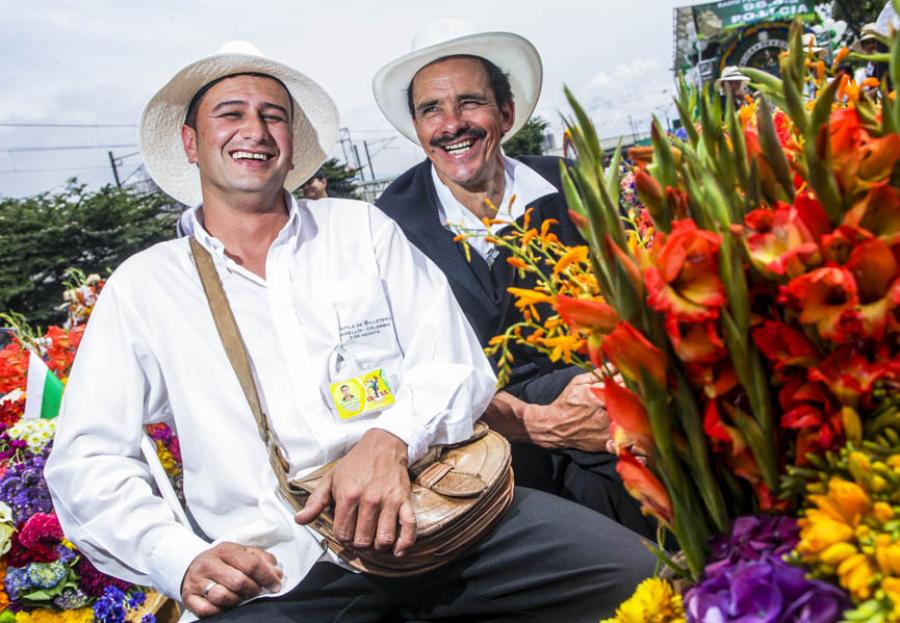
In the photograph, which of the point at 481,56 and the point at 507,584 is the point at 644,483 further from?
the point at 481,56

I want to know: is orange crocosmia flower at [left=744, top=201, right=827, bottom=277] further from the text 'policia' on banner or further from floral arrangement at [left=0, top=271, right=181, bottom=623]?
the text 'policia' on banner

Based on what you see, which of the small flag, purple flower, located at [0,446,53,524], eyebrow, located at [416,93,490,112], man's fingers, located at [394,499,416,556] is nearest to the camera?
man's fingers, located at [394,499,416,556]

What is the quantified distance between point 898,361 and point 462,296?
88.5 inches

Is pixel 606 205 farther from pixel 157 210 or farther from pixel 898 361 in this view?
pixel 157 210

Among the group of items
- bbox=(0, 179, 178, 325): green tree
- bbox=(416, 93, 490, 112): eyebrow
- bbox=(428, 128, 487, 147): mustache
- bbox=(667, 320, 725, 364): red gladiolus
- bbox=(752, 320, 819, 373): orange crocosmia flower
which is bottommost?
bbox=(752, 320, 819, 373): orange crocosmia flower

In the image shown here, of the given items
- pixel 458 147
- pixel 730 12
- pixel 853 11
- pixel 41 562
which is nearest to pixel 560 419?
pixel 458 147

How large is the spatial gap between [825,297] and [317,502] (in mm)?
1329

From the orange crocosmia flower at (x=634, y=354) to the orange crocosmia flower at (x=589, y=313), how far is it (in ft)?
0.05

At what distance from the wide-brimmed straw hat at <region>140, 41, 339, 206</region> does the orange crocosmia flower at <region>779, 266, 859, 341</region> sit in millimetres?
2259

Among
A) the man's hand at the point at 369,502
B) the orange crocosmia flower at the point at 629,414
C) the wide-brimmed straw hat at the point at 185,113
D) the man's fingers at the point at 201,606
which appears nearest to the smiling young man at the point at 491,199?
the wide-brimmed straw hat at the point at 185,113

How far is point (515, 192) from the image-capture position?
3.40 metres

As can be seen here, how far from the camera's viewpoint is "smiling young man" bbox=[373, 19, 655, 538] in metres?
2.63

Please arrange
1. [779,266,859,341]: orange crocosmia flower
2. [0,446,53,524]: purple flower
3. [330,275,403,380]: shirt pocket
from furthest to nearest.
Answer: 1. [0,446,53,524]: purple flower
2. [330,275,403,380]: shirt pocket
3. [779,266,859,341]: orange crocosmia flower

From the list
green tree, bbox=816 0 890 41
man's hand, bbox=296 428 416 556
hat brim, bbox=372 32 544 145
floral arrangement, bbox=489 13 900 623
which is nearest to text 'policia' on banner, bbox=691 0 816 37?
green tree, bbox=816 0 890 41
